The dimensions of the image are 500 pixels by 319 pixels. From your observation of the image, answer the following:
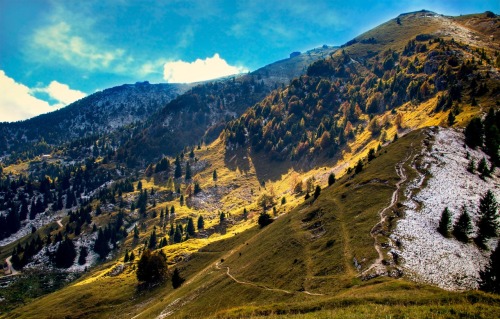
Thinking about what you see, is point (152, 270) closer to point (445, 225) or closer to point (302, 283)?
point (302, 283)

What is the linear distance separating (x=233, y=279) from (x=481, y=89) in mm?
189320

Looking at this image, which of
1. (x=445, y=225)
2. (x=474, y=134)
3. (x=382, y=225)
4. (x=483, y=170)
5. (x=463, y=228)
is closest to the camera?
(x=445, y=225)

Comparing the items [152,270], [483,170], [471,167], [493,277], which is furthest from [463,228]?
[152,270]

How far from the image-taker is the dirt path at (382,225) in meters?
58.5

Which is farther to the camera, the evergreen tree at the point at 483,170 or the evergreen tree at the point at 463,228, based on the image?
the evergreen tree at the point at 483,170

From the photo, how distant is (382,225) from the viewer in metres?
74.2

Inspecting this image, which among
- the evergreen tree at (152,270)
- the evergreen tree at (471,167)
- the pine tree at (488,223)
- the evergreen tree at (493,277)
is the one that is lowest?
the evergreen tree at (152,270)

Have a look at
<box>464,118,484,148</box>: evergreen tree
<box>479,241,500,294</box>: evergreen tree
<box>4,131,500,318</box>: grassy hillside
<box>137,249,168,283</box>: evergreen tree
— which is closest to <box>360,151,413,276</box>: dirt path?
<box>4,131,500,318</box>: grassy hillside

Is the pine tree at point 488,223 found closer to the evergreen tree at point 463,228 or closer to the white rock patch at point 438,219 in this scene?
the evergreen tree at point 463,228

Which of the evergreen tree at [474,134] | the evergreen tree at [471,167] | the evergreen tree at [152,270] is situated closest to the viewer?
the evergreen tree at [471,167]

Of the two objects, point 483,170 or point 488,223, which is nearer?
point 488,223

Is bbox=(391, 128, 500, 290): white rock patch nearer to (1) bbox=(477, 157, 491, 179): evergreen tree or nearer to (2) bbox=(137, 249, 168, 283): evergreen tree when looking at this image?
(1) bbox=(477, 157, 491, 179): evergreen tree

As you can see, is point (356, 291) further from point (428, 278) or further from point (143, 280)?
point (143, 280)

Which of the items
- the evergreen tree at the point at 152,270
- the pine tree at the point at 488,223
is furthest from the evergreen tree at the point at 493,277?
the evergreen tree at the point at 152,270
